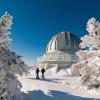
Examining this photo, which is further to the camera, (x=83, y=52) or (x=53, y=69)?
(x=53, y=69)

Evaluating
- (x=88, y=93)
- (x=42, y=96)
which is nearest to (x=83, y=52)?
(x=88, y=93)

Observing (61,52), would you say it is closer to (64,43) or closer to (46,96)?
(64,43)

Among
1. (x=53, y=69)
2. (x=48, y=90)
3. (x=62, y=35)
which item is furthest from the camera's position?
(x=62, y=35)

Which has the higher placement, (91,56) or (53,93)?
(91,56)

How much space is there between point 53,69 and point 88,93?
3200 centimetres

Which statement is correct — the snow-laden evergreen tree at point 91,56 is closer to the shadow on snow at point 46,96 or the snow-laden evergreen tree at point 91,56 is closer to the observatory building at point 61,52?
the shadow on snow at point 46,96

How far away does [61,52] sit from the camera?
63.6 metres

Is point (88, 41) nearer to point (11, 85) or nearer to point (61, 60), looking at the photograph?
point (11, 85)

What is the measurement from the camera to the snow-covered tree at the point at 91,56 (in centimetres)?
2511

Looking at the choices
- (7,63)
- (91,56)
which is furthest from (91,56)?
(7,63)

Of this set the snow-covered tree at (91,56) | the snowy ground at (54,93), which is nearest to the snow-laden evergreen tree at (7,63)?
the snowy ground at (54,93)

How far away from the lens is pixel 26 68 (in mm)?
22562

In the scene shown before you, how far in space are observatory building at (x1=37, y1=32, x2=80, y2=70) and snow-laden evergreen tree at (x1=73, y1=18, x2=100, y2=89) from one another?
31361 millimetres

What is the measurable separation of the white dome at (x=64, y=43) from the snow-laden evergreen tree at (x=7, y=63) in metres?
42.2
